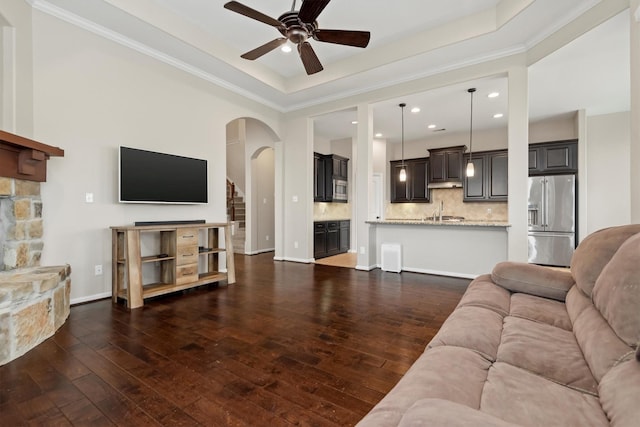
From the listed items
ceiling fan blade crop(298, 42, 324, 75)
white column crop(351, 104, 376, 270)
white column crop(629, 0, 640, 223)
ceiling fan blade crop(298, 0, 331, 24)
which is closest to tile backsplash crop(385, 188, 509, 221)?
white column crop(351, 104, 376, 270)

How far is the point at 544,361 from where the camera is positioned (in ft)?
3.76

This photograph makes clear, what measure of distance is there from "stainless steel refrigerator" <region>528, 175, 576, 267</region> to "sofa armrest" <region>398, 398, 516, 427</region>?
6.36 meters

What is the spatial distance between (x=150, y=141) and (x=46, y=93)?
108cm

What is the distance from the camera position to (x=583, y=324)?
1.32 metres

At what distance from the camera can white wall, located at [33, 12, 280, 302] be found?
3.10 metres

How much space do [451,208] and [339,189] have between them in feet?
9.43

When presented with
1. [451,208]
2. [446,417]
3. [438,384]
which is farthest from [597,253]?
[451,208]

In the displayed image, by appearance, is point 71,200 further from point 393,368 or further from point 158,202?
point 393,368

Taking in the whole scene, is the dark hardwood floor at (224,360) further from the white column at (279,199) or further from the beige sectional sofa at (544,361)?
the white column at (279,199)

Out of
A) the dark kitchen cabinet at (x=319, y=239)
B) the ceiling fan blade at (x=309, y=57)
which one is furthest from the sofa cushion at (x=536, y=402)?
the dark kitchen cabinet at (x=319, y=239)

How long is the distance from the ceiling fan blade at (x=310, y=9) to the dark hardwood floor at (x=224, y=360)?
2.74 metres

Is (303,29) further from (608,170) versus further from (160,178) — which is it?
(608,170)

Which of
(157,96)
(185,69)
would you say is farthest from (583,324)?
(185,69)

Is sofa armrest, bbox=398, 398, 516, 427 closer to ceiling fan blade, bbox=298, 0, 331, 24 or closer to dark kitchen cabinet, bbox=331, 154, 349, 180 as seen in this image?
ceiling fan blade, bbox=298, 0, 331, 24
